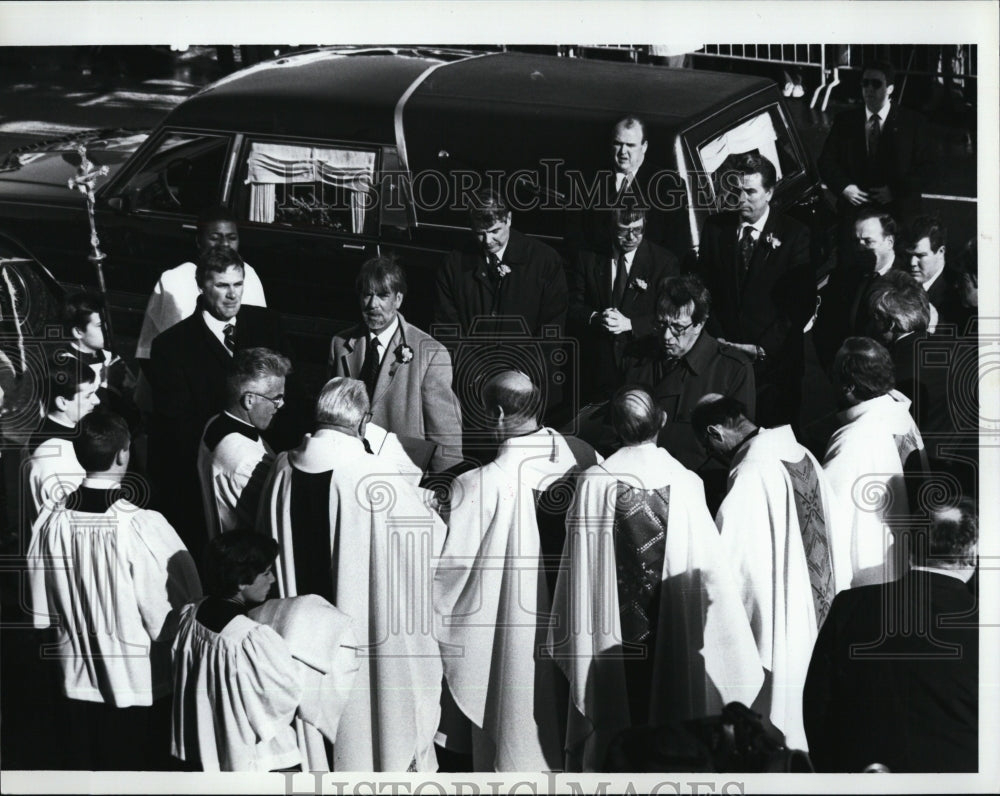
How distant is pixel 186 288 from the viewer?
501 centimetres

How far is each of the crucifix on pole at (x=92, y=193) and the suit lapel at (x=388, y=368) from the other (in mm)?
1112

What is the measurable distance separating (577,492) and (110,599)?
6.23ft

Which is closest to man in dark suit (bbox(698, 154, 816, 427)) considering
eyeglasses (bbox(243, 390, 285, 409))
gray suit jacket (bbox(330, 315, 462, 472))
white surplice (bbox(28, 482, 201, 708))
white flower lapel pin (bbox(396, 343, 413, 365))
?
A: gray suit jacket (bbox(330, 315, 462, 472))

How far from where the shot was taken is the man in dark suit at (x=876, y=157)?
499 cm

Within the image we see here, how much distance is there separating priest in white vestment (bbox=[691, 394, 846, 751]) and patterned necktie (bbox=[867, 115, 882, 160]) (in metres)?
1.12

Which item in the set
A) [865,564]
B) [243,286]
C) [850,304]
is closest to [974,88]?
[850,304]

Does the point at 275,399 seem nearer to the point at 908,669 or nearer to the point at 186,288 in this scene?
the point at 186,288

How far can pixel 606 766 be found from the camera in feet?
16.1

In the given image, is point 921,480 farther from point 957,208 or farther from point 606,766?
point 606,766

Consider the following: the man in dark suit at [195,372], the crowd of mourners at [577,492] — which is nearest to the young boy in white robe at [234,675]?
the crowd of mourners at [577,492]

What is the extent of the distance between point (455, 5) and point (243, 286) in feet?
4.55

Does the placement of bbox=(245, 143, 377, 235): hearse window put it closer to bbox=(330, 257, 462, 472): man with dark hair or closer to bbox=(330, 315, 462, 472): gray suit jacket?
bbox=(330, 257, 462, 472): man with dark hair

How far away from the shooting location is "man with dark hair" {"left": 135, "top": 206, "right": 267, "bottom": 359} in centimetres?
500

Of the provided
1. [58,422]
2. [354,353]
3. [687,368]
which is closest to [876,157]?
[687,368]
